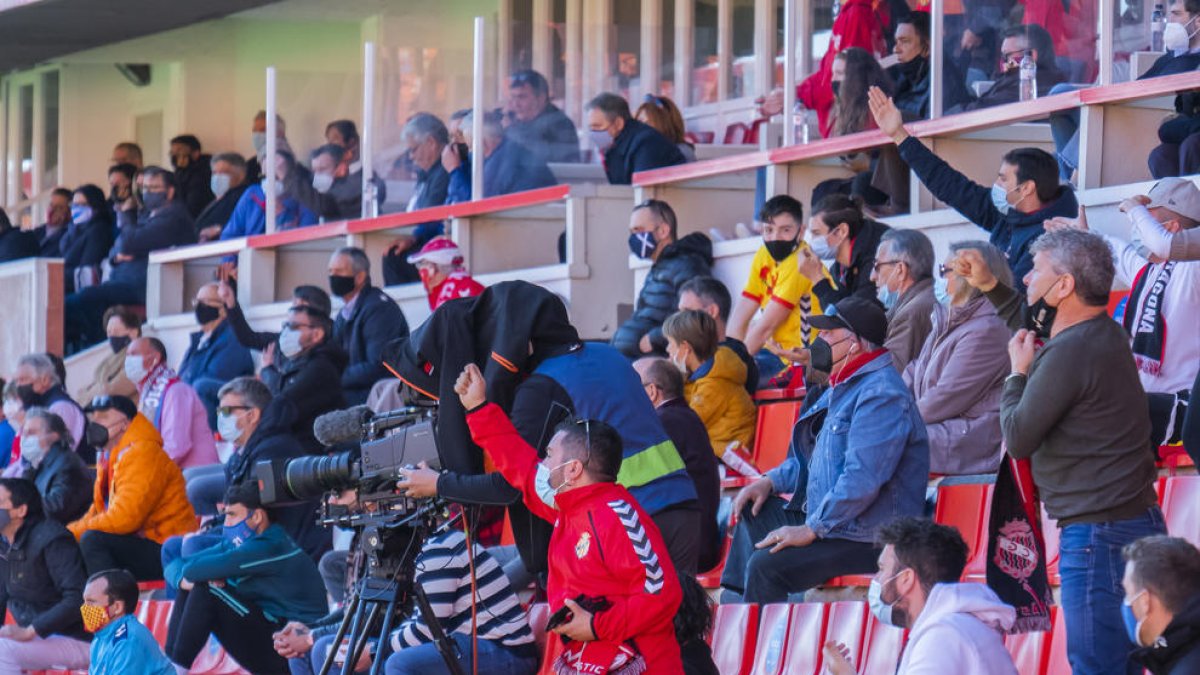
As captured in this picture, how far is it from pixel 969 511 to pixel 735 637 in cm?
92

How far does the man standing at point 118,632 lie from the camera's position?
28.9 feet

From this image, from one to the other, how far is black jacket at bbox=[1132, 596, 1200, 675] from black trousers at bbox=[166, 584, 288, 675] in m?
4.82

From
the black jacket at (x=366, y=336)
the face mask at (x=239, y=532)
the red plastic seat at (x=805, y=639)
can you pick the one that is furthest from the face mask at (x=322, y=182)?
the red plastic seat at (x=805, y=639)

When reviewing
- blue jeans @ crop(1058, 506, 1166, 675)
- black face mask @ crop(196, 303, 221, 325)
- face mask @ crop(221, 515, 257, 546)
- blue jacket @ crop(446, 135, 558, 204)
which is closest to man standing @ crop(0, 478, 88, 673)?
face mask @ crop(221, 515, 257, 546)

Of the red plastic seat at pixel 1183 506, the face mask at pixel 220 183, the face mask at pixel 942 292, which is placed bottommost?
the red plastic seat at pixel 1183 506

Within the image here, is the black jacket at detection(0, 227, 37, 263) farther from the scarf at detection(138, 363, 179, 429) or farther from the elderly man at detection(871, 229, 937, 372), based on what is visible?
the elderly man at detection(871, 229, 937, 372)

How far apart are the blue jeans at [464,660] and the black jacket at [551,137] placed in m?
5.89

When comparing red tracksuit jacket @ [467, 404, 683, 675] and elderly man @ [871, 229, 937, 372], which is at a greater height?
elderly man @ [871, 229, 937, 372]

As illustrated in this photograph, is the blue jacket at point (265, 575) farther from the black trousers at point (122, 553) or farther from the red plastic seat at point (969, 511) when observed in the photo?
the red plastic seat at point (969, 511)

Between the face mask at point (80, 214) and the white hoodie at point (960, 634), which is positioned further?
the face mask at point (80, 214)

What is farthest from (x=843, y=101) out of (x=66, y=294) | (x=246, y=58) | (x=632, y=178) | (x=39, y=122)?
(x=39, y=122)

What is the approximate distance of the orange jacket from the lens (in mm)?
10969

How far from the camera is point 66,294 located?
16.8 metres

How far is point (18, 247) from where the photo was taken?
17578mm
